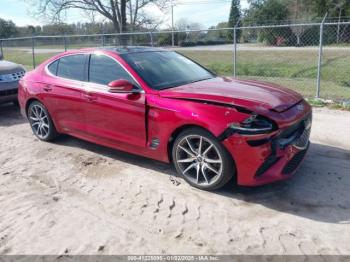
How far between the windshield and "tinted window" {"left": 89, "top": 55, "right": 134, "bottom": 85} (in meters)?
0.15

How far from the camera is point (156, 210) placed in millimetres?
3877

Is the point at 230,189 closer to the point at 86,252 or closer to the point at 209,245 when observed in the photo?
the point at 209,245

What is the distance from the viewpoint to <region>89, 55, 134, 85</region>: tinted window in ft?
15.9

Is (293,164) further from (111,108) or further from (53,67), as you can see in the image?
(53,67)

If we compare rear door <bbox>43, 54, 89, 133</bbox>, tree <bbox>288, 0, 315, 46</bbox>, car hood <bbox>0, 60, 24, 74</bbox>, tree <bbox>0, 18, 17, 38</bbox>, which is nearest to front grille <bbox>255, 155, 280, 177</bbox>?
rear door <bbox>43, 54, 89, 133</bbox>

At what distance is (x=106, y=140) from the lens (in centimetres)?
513

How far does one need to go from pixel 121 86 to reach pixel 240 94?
143 centimetres

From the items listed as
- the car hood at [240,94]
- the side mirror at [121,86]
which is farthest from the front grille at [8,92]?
the car hood at [240,94]

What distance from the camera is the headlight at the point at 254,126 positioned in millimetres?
3760

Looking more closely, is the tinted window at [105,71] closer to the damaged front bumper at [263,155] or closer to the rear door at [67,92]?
the rear door at [67,92]

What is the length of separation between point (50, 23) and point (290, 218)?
26500 mm

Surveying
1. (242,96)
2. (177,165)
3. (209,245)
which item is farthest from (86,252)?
(242,96)

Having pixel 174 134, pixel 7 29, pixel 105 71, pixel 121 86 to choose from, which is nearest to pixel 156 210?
pixel 174 134

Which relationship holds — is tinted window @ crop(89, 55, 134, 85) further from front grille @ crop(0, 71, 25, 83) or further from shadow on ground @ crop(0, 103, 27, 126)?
front grille @ crop(0, 71, 25, 83)
